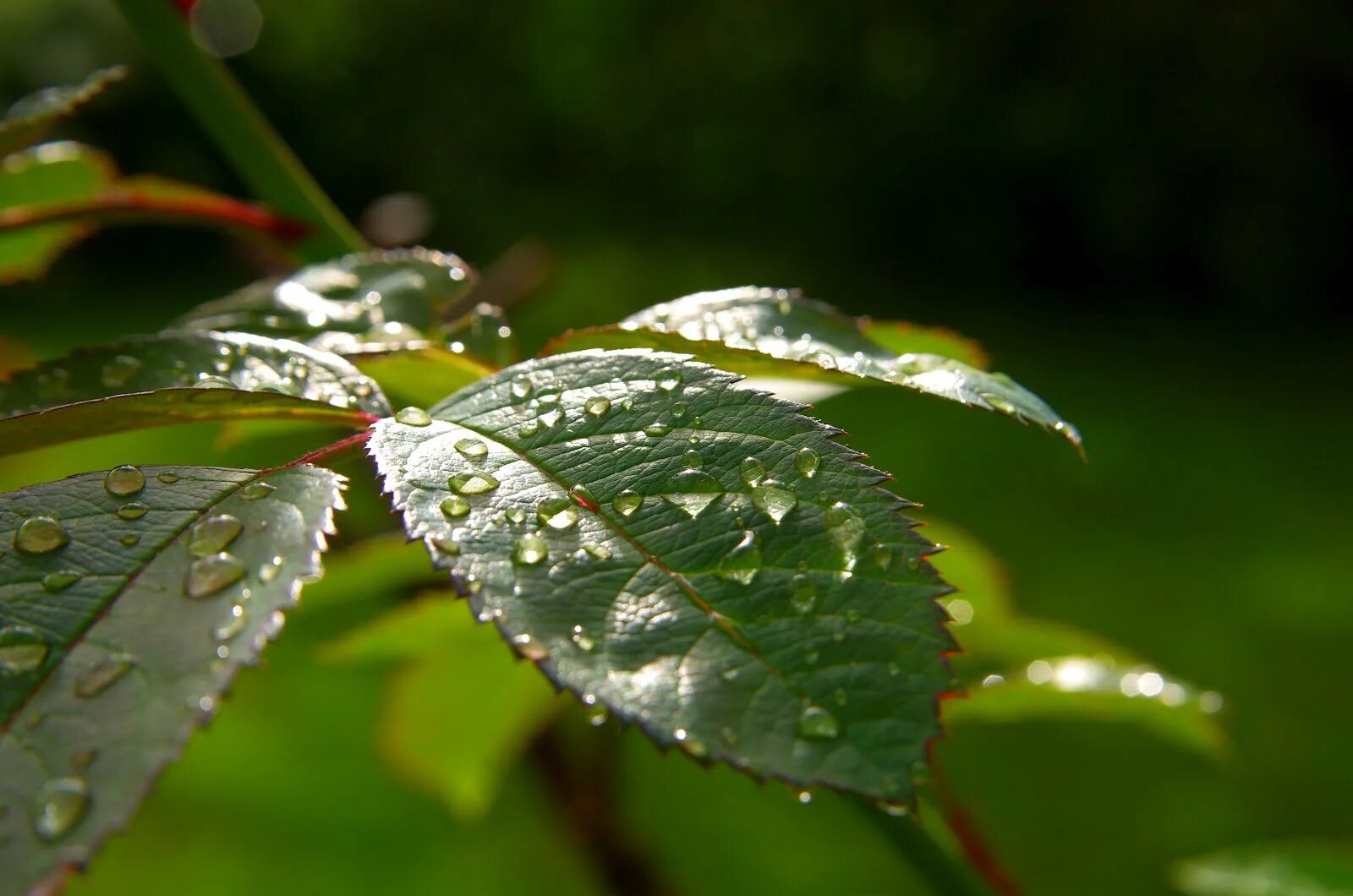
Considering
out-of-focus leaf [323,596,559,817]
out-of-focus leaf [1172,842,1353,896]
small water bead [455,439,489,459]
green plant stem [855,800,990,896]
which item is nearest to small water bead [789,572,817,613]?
small water bead [455,439,489,459]

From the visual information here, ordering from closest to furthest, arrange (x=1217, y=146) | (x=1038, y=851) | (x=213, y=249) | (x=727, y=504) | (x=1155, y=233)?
(x=727, y=504)
(x=1038, y=851)
(x=1217, y=146)
(x=1155, y=233)
(x=213, y=249)

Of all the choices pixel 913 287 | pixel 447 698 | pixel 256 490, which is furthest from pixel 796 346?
pixel 913 287

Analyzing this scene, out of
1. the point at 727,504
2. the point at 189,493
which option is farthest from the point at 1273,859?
the point at 189,493

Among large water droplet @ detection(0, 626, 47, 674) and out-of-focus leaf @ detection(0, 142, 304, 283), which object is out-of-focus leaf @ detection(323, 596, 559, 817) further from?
large water droplet @ detection(0, 626, 47, 674)

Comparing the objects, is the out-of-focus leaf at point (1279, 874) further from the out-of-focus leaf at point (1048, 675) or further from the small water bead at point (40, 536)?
the small water bead at point (40, 536)

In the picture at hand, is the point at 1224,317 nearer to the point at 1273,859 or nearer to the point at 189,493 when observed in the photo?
the point at 1273,859
